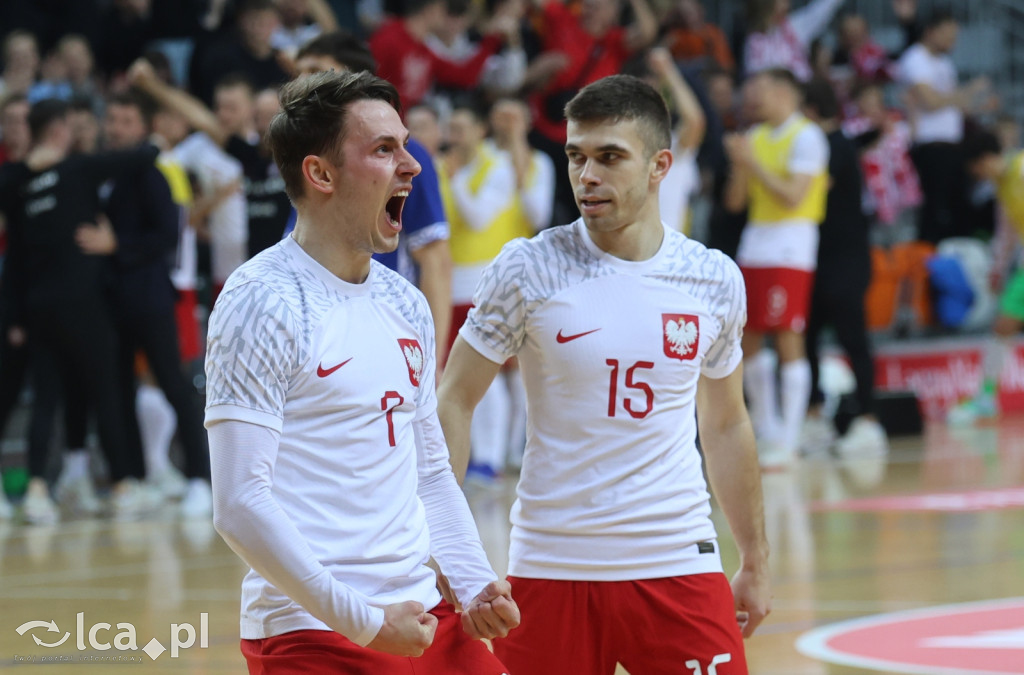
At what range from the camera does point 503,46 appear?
14789mm

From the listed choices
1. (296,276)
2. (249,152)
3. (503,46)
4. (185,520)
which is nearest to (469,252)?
(249,152)

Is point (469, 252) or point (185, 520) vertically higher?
point (469, 252)

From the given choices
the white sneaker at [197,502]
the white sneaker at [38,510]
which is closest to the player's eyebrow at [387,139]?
the white sneaker at [197,502]

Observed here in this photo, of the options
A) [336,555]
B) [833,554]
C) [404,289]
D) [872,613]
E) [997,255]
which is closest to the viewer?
[336,555]

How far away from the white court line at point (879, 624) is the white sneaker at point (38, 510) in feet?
19.2

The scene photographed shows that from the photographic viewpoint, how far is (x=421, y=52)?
14.0 m

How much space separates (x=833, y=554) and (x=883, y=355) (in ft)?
26.4

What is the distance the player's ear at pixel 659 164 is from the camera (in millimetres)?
4031

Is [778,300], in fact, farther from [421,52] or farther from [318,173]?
[318,173]

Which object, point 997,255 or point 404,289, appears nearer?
point 404,289

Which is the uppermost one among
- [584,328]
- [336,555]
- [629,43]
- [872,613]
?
[629,43]

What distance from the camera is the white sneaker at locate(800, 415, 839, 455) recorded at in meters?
12.6

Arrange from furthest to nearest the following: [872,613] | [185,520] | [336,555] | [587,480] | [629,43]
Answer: [629,43] < [185,520] < [872,613] < [587,480] < [336,555]

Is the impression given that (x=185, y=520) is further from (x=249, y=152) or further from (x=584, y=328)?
(x=584, y=328)
